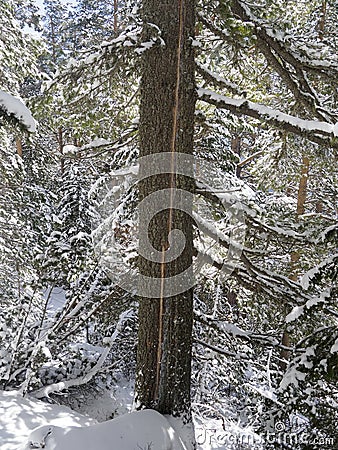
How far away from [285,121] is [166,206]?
120 centimetres

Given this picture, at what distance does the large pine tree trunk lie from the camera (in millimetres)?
3348

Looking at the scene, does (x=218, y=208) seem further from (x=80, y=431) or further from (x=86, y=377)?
(x=86, y=377)

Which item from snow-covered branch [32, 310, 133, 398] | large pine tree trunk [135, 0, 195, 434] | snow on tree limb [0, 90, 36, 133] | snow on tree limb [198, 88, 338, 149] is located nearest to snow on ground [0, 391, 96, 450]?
snow-covered branch [32, 310, 133, 398]

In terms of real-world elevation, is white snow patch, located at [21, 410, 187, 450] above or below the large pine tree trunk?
below

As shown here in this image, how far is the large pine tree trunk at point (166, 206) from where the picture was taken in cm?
335

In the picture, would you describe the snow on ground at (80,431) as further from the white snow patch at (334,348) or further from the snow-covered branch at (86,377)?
the white snow patch at (334,348)

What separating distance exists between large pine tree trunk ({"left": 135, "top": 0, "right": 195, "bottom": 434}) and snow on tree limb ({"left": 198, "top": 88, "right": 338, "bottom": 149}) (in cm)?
25

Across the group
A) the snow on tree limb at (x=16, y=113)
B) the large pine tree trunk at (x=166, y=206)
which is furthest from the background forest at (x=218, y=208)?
the large pine tree trunk at (x=166, y=206)

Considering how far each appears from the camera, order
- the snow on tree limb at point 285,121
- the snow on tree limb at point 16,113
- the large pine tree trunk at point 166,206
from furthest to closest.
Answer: the large pine tree trunk at point 166,206
the snow on tree limb at point 285,121
the snow on tree limb at point 16,113

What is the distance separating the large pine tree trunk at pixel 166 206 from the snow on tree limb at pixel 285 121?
25 cm

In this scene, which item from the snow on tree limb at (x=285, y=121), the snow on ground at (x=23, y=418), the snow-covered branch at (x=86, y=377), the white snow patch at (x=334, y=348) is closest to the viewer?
the white snow patch at (x=334, y=348)

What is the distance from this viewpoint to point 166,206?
3.50 metres

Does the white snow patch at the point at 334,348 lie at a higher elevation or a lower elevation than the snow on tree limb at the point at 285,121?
lower

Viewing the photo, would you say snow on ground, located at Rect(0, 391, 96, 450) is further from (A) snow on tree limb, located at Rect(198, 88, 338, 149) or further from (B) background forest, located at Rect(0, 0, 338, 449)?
(A) snow on tree limb, located at Rect(198, 88, 338, 149)
